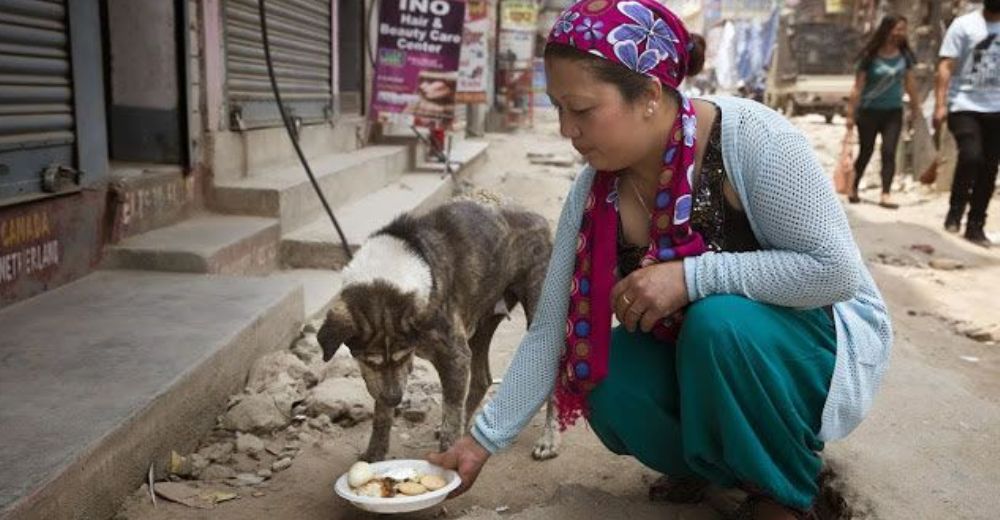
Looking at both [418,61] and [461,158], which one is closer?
[418,61]

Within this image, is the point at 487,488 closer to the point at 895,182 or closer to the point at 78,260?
the point at 78,260

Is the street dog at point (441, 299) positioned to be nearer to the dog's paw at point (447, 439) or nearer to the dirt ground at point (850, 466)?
the dog's paw at point (447, 439)

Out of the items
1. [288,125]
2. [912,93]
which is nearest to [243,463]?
[288,125]

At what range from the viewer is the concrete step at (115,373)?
2256 millimetres

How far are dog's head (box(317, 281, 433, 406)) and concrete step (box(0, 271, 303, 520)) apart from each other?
68 centimetres

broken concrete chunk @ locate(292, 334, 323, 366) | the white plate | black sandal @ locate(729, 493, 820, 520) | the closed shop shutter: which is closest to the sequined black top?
black sandal @ locate(729, 493, 820, 520)

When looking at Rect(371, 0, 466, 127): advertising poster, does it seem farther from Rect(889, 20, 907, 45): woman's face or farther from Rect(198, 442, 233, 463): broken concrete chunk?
Rect(198, 442, 233, 463): broken concrete chunk

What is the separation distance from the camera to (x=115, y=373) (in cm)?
286

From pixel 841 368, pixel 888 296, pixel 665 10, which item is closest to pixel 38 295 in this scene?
pixel 665 10

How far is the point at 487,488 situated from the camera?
9.90 ft

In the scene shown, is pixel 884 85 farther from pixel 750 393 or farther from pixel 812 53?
pixel 812 53

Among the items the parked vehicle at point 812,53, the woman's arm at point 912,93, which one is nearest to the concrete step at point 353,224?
the woman's arm at point 912,93

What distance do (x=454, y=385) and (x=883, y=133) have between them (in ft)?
26.3

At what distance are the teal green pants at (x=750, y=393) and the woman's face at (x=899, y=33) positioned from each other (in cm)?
814
